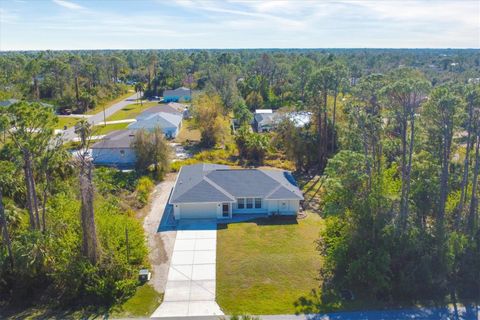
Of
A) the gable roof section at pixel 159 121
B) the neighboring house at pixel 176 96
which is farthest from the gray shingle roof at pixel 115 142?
the neighboring house at pixel 176 96

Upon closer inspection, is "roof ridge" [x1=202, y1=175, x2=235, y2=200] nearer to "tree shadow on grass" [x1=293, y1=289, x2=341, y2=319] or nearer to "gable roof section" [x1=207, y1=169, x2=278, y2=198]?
"gable roof section" [x1=207, y1=169, x2=278, y2=198]

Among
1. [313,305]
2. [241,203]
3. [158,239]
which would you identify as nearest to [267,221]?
[241,203]

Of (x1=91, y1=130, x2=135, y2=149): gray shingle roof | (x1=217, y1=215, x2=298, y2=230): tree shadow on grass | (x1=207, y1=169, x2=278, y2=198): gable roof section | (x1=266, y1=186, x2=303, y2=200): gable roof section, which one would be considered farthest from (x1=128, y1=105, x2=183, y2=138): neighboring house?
(x1=217, y1=215, x2=298, y2=230): tree shadow on grass

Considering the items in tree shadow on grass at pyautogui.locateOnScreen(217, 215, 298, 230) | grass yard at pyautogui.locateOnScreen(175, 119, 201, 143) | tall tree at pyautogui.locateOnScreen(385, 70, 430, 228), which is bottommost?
tree shadow on grass at pyautogui.locateOnScreen(217, 215, 298, 230)

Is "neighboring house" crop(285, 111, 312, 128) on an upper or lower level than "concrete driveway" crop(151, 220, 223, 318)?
upper

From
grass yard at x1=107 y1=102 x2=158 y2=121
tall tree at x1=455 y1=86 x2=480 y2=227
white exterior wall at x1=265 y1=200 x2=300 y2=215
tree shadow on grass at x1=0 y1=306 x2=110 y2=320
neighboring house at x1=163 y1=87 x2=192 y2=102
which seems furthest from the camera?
neighboring house at x1=163 y1=87 x2=192 y2=102

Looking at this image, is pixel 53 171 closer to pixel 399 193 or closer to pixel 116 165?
pixel 116 165

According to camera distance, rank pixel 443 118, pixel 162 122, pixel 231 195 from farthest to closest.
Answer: pixel 162 122, pixel 231 195, pixel 443 118

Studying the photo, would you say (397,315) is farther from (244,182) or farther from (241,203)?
(244,182)
